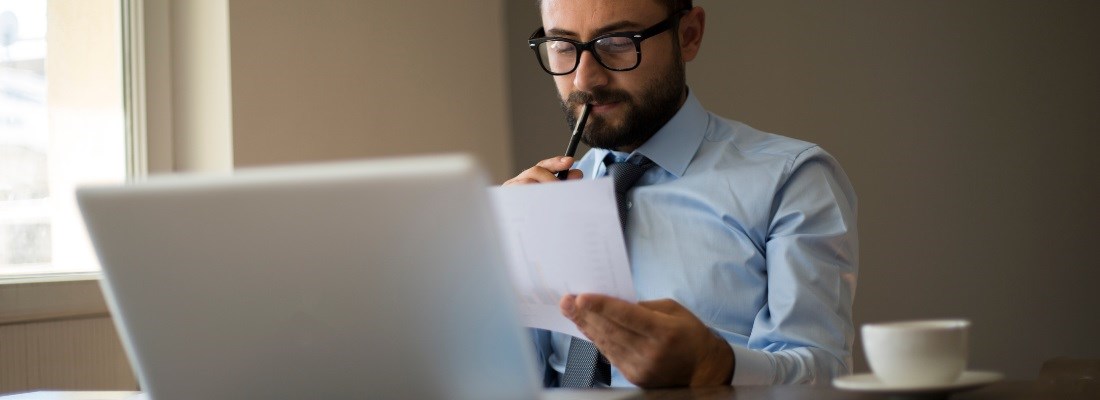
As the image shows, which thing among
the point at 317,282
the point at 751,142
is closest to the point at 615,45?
the point at 751,142

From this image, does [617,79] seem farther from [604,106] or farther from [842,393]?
[842,393]

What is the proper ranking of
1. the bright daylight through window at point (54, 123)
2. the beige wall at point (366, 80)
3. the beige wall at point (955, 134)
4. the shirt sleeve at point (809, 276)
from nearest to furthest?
1. the shirt sleeve at point (809, 276)
2. the bright daylight through window at point (54, 123)
3. the beige wall at point (366, 80)
4. the beige wall at point (955, 134)

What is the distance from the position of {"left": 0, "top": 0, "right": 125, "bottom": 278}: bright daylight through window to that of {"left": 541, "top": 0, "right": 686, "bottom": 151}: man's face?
1.19m

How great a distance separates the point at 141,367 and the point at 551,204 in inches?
13.9

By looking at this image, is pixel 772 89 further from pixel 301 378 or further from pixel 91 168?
pixel 301 378

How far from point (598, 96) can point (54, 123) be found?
1.29m

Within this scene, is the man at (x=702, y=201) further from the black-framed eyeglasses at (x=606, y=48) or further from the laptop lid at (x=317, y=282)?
the laptop lid at (x=317, y=282)

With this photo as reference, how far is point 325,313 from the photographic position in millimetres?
720

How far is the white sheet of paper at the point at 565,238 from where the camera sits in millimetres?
854

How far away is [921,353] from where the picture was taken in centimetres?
71

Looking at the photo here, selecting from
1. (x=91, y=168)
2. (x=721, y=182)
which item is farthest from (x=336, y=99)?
(x=721, y=182)

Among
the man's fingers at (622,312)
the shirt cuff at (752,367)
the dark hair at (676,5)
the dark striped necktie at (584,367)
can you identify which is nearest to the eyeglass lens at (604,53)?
the dark hair at (676,5)

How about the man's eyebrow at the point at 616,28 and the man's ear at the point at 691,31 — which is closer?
the man's eyebrow at the point at 616,28

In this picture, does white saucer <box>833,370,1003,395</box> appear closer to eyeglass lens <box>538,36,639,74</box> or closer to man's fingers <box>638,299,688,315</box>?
man's fingers <box>638,299,688,315</box>
